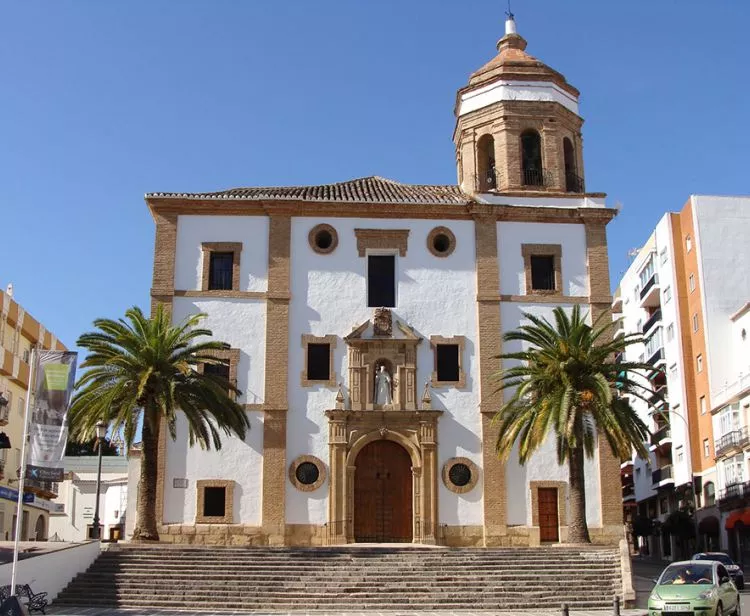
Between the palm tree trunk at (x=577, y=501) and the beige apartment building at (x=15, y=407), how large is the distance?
2324cm

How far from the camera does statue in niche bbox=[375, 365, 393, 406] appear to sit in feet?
99.1

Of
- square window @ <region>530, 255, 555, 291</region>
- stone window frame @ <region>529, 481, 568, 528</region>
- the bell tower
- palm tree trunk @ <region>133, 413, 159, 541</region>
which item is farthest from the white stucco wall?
palm tree trunk @ <region>133, 413, 159, 541</region>

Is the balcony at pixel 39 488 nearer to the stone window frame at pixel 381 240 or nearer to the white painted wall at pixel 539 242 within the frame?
the stone window frame at pixel 381 240

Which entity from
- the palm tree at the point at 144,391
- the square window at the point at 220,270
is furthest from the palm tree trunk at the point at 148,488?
the square window at the point at 220,270

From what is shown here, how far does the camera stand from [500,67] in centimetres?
3353

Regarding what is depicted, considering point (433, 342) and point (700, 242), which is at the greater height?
point (700, 242)

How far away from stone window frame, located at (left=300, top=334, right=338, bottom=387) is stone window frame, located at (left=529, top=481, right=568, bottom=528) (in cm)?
713

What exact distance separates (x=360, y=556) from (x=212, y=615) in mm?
5265

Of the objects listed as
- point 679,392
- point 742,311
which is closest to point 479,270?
point 742,311

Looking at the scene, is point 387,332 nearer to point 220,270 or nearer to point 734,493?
point 220,270

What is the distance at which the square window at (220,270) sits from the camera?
31266 mm

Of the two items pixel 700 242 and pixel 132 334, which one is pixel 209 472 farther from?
pixel 700 242

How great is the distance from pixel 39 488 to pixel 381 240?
21.9 meters

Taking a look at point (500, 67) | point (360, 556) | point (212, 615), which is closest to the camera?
point (212, 615)
